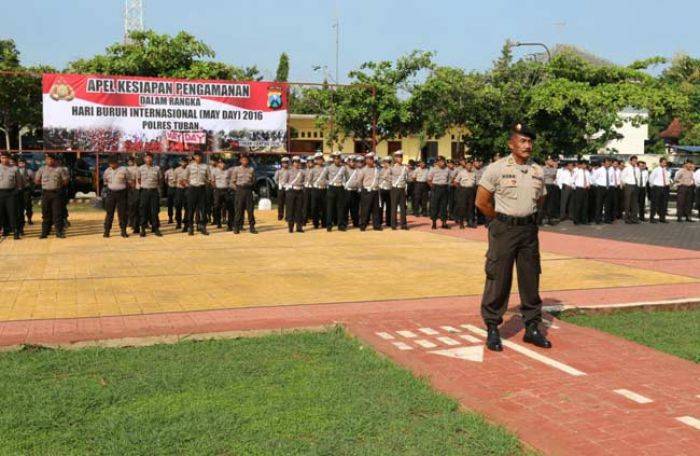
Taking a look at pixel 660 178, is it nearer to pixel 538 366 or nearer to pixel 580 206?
pixel 580 206

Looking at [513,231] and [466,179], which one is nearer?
[513,231]

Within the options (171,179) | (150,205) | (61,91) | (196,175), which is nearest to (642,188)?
(196,175)

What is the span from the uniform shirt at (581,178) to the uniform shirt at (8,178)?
13263 millimetres

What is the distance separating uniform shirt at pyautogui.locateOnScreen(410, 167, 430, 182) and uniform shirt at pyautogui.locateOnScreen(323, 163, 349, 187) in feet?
14.2

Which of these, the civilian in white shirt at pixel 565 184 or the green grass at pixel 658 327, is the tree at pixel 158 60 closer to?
the civilian in white shirt at pixel 565 184

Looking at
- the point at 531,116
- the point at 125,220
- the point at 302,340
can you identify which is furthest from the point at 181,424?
the point at 531,116

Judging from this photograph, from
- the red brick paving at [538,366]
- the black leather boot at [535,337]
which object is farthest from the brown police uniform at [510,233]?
the red brick paving at [538,366]

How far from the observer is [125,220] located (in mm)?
15109

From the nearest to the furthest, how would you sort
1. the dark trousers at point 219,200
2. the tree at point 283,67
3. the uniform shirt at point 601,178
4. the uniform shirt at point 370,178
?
the uniform shirt at point 370,178, the dark trousers at point 219,200, the uniform shirt at point 601,178, the tree at point 283,67

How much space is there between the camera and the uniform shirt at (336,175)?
17.1 meters

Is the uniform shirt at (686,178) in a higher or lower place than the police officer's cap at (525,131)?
lower

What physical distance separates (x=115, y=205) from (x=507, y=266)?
1114cm

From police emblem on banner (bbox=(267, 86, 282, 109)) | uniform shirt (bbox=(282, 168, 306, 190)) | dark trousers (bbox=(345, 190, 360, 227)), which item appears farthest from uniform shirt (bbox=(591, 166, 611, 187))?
police emblem on banner (bbox=(267, 86, 282, 109))

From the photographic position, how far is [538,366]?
5340 mm
